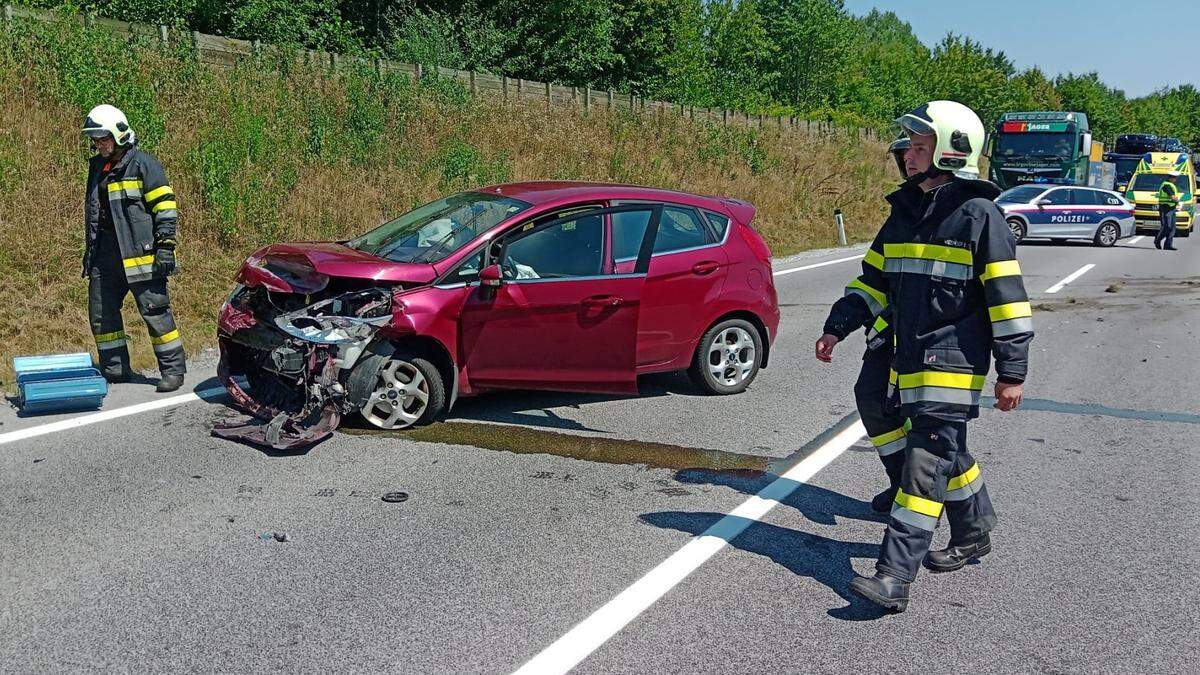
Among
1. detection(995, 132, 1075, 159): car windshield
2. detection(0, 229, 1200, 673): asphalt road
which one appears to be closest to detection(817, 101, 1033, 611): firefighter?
detection(0, 229, 1200, 673): asphalt road

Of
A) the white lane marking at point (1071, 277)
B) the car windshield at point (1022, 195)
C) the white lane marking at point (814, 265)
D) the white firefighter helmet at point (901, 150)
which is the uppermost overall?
the white firefighter helmet at point (901, 150)

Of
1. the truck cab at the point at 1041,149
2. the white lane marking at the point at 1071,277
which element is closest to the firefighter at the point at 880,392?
the white lane marking at the point at 1071,277

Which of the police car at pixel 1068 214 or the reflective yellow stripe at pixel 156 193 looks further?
the police car at pixel 1068 214

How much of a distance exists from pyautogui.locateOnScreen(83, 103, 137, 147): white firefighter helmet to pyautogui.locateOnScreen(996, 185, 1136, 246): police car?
21594 millimetres

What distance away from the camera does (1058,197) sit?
80.9 feet

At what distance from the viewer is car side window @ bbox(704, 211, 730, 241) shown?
7.81m

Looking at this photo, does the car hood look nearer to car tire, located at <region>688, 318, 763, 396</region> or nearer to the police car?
car tire, located at <region>688, 318, 763, 396</region>

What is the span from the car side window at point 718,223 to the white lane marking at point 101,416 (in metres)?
3.81

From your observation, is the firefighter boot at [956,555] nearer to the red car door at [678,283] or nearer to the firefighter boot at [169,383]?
the red car door at [678,283]

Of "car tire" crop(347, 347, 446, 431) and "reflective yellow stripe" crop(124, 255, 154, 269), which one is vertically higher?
"reflective yellow stripe" crop(124, 255, 154, 269)

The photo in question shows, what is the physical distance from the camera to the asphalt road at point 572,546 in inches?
144

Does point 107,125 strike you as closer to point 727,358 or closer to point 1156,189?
point 727,358

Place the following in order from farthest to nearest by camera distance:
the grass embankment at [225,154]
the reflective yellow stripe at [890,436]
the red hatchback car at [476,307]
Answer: the grass embankment at [225,154]
the red hatchback car at [476,307]
the reflective yellow stripe at [890,436]

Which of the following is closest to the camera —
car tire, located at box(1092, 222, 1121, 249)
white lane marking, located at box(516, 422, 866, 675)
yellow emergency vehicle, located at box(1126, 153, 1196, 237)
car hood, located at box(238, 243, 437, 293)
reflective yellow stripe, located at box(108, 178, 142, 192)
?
white lane marking, located at box(516, 422, 866, 675)
